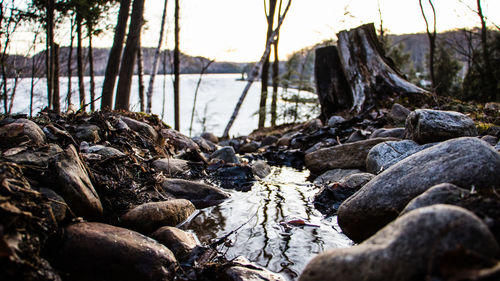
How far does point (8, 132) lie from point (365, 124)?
662 cm

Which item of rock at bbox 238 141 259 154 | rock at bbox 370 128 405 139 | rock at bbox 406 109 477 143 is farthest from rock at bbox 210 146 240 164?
rock at bbox 406 109 477 143

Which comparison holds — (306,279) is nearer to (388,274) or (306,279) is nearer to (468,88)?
(388,274)

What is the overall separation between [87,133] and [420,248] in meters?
3.97

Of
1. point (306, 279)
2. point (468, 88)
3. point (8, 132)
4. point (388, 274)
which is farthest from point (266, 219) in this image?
point (468, 88)

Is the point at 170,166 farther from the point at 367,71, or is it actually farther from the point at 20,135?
the point at 367,71

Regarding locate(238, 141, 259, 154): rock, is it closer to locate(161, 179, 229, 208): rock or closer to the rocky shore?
the rocky shore

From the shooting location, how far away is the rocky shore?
149cm

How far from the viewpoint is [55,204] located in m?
2.22

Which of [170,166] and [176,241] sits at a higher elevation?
[170,166]

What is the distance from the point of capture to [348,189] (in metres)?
4.09

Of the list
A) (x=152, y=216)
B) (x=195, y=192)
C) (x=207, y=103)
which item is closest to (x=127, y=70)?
(x=195, y=192)

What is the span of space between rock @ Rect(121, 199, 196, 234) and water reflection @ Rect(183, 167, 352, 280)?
21cm

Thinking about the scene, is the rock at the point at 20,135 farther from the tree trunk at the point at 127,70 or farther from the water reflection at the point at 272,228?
the tree trunk at the point at 127,70

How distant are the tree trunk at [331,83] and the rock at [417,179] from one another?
743cm
